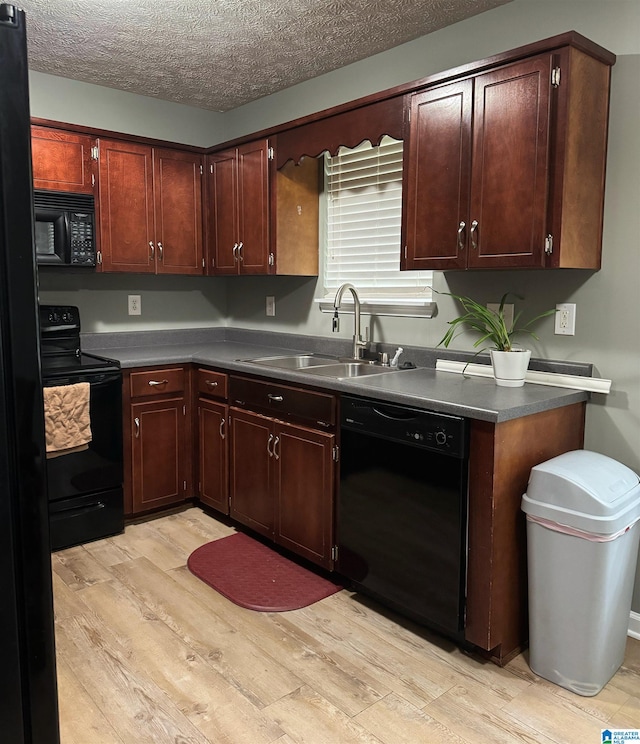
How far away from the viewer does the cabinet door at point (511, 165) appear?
7.13 ft

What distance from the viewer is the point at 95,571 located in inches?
112

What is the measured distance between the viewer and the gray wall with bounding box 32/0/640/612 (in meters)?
2.27

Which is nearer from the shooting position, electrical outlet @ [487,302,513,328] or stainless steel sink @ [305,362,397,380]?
electrical outlet @ [487,302,513,328]

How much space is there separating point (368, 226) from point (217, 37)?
117 centimetres

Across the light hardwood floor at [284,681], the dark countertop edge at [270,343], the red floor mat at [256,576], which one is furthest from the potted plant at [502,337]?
the red floor mat at [256,576]

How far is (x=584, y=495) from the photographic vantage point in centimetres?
194

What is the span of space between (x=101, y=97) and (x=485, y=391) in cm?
288

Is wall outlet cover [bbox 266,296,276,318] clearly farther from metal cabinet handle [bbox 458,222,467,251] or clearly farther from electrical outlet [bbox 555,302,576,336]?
electrical outlet [bbox 555,302,576,336]

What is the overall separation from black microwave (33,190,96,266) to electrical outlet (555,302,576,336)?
7.88 ft

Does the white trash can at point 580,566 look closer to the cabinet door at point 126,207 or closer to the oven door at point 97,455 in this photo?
the oven door at point 97,455

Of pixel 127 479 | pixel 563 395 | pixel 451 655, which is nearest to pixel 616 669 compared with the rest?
pixel 451 655

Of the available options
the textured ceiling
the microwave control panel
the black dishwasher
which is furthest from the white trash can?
the microwave control panel

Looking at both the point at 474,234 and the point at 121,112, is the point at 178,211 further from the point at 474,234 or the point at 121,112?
the point at 474,234

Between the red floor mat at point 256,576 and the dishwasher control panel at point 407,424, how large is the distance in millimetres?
740
